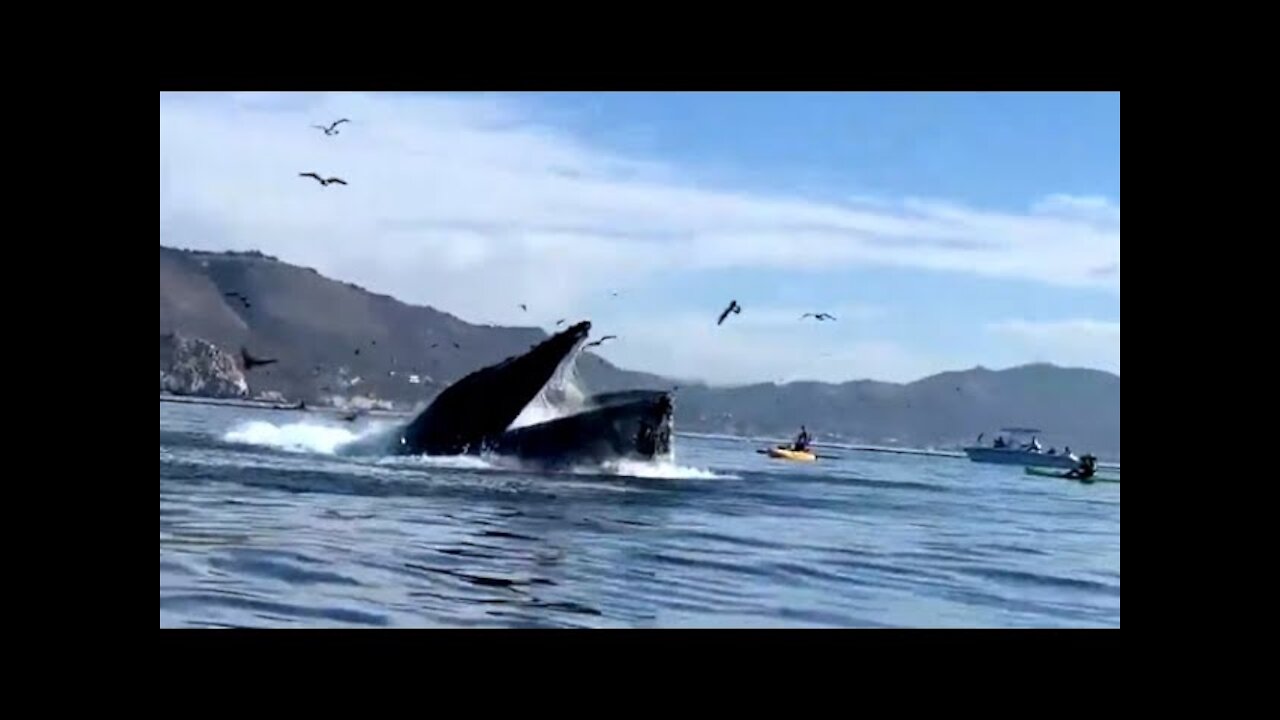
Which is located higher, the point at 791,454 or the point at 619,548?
the point at 791,454

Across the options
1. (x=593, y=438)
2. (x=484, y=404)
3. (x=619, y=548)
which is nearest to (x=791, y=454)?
(x=593, y=438)

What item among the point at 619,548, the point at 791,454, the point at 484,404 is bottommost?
the point at 619,548

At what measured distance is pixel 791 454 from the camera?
1184cm

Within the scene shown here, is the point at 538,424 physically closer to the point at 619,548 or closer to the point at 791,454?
the point at 791,454

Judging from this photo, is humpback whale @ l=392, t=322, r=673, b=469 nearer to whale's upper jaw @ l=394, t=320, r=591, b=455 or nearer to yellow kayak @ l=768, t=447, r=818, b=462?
whale's upper jaw @ l=394, t=320, r=591, b=455

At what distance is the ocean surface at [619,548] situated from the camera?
6270mm

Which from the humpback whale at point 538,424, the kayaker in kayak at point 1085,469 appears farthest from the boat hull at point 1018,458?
the humpback whale at point 538,424

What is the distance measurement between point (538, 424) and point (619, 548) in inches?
219

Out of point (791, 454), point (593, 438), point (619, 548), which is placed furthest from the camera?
point (593, 438)

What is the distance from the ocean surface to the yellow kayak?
270 millimetres
